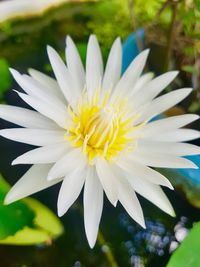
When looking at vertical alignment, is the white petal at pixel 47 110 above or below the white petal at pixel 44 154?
above

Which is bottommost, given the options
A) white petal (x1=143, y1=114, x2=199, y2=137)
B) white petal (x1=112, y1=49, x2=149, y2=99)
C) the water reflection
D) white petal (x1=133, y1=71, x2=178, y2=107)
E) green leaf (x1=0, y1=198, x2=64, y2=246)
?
the water reflection

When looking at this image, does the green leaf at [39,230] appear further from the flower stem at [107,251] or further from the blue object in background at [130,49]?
the blue object in background at [130,49]

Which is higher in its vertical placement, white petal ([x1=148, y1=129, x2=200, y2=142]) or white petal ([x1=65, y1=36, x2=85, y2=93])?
white petal ([x1=65, y1=36, x2=85, y2=93])

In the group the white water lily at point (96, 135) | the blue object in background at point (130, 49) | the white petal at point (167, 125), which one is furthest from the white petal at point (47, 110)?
the blue object in background at point (130, 49)

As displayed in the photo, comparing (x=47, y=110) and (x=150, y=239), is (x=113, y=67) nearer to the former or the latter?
(x=47, y=110)

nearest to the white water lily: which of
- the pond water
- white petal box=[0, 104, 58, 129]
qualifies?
white petal box=[0, 104, 58, 129]

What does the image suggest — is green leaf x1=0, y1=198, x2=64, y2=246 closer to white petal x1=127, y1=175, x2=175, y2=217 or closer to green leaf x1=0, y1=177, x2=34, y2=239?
green leaf x1=0, y1=177, x2=34, y2=239

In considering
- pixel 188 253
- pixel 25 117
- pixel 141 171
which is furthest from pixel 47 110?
pixel 188 253
